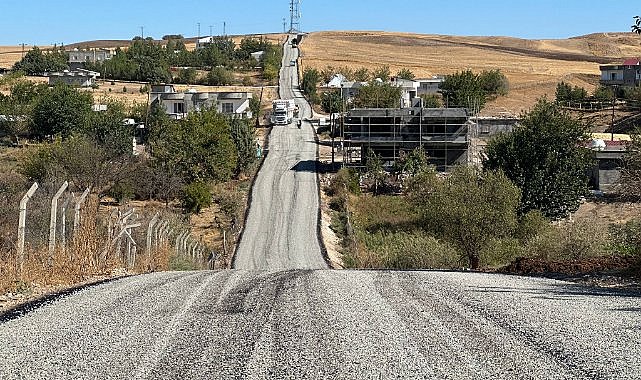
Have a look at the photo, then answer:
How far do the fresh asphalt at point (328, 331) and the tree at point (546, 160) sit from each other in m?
39.7

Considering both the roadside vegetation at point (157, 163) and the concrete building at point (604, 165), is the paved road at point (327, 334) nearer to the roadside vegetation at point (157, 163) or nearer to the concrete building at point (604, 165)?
the roadside vegetation at point (157, 163)

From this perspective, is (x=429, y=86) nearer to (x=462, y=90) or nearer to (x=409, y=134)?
(x=462, y=90)

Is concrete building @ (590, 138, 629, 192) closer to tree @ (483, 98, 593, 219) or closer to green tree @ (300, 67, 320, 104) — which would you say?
tree @ (483, 98, 593, 219)

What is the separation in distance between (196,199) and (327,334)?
157ft

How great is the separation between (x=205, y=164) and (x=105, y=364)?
5600 cm

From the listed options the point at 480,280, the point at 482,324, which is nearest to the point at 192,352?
the point at 482,324

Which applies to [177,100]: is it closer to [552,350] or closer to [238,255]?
[238,255]

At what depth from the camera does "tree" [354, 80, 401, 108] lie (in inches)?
3497

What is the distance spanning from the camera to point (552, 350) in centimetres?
775

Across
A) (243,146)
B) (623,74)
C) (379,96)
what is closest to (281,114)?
(379,96)

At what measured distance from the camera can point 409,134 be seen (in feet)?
226

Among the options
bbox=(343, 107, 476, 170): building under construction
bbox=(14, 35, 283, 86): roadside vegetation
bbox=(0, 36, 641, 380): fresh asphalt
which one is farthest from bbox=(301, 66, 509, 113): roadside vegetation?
bbox=(0, 36, 641, 380): fresh asphalt

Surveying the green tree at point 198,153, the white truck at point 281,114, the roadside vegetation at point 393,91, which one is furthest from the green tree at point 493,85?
the green tree at point 198,153

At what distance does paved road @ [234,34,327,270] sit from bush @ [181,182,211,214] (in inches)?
128
